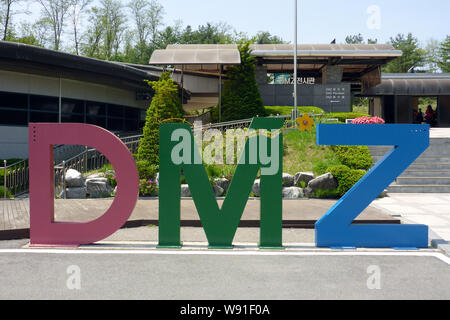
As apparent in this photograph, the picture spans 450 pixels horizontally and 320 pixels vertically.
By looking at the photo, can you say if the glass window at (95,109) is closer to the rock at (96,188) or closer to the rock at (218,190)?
→ the rock at (96,188)

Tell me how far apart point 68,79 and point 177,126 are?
455 inches

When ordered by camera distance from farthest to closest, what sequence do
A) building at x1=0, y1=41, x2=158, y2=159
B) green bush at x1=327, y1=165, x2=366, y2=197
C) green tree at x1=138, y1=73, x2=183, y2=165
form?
building at x1=0, y1=41, x2=158, y2=159, green tree at x1=138, y1=73, x2=183, y2=165, green bush at x1=327, y1=165, x2=366, y2=197

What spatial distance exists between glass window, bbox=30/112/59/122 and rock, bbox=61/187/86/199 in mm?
4914

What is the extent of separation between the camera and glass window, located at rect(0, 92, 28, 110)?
51.2 feet

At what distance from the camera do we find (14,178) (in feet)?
44.1

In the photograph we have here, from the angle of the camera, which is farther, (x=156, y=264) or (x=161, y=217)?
(x=161, y=217)

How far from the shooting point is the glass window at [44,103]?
16.5 meters

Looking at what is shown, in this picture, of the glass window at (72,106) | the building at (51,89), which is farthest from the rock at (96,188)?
the glass window at (72,106)

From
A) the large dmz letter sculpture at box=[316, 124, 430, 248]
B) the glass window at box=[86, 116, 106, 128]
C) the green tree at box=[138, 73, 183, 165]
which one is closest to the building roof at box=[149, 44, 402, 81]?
the glass window at box=[86, 116, 106, 128]

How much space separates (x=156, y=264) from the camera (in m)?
6.59

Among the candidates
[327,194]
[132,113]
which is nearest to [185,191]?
[327,194]

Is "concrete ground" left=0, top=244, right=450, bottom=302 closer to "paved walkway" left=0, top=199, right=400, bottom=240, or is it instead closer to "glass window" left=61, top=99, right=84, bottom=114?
"paved walkway" left=0, top=199, right=400, bottom=240
